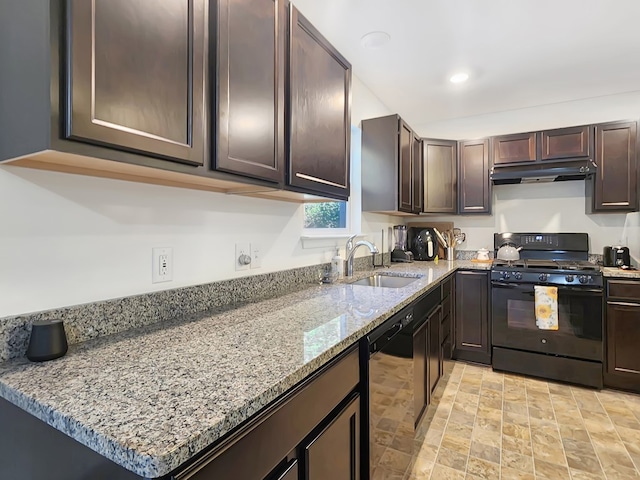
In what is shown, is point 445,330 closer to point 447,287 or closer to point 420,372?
point 447,287

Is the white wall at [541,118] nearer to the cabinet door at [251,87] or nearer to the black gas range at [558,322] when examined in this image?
the black gas range at [558,322]

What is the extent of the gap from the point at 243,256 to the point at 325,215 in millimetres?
1089

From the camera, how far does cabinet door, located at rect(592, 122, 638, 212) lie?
2809 mm

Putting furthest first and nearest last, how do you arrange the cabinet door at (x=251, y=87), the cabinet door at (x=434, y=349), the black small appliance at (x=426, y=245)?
the black small appliance at (x=426, y=245), the cabinet door at (x=434, y=349), the cabinet door at (x=251, y=87)

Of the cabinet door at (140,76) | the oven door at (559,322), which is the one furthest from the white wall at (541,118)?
the cabinet door at (140,76)

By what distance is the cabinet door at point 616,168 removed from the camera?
2809 millimetres

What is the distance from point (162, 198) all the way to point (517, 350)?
2996mm

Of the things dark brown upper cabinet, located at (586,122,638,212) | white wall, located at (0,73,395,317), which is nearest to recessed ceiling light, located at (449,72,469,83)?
dark brown upper cabinet, located at (586,122,638,212)

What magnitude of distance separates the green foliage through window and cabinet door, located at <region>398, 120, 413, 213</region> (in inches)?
19.5

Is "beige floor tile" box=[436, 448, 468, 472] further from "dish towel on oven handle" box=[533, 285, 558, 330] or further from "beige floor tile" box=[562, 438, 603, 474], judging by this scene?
"dish towel on oven handle" box=[533, 285, 558, 330]

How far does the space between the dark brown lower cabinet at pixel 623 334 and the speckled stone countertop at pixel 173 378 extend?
240 centimetres

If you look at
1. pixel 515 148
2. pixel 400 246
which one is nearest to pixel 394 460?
pixel 400 246

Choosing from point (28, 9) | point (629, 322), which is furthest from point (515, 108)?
point (28, 9)

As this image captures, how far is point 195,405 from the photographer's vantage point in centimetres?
62
